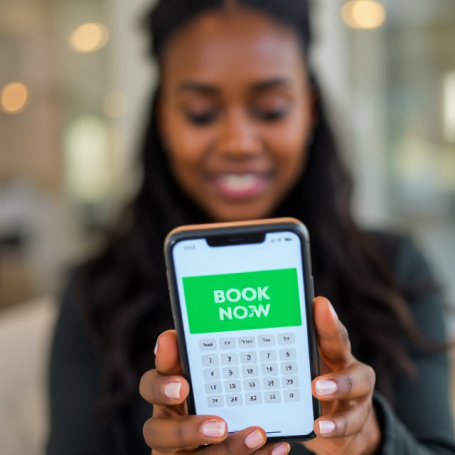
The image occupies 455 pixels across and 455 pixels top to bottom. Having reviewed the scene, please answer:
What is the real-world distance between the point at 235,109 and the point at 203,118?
1.6 inches

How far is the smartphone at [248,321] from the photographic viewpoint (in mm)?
349

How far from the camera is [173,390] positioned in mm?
328

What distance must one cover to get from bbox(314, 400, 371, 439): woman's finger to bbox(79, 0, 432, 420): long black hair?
20cm

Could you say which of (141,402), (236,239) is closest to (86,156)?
(141,402)

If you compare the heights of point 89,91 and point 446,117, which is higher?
point 89,91

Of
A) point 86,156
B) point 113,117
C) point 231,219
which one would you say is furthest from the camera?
point 86,156

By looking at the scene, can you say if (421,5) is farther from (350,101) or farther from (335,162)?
(335,162)

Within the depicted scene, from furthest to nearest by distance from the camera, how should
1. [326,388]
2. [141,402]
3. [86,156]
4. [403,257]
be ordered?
[86,156] < [403,257] < [141,402] < [326,388]

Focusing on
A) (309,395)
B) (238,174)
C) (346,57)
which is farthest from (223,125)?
(346,57)

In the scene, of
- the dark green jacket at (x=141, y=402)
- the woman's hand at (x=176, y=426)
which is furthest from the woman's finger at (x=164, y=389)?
the dark green jacket at (x=141, y=402)

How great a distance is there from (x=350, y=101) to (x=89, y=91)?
39.4 inches

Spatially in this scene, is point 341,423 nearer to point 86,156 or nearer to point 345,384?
point 345,384

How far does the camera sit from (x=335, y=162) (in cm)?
79

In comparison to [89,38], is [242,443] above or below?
below
